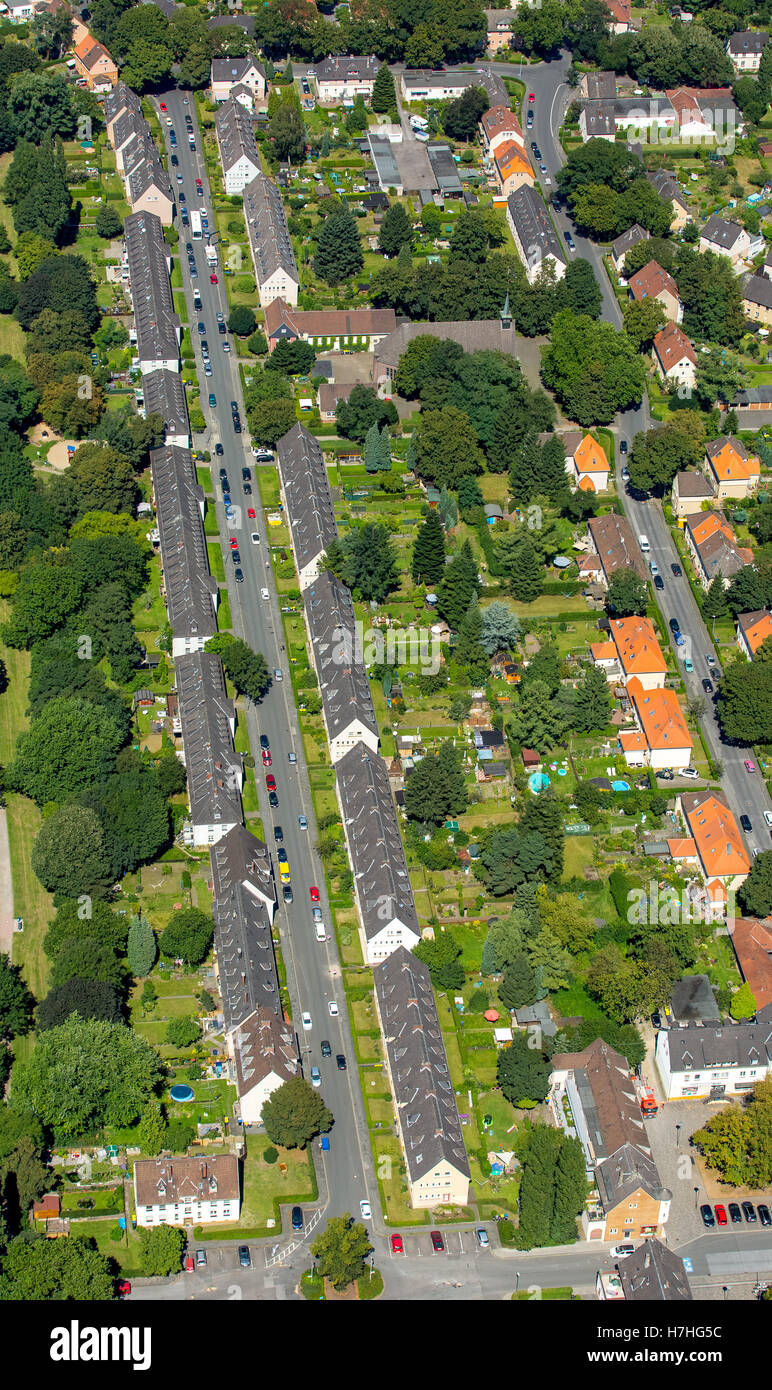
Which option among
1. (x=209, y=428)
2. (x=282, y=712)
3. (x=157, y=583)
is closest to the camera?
(x=282, y=712)

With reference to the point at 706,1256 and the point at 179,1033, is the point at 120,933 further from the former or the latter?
the point at 706,1256

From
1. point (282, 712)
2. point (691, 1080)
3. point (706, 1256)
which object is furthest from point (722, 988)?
point (282, 712)

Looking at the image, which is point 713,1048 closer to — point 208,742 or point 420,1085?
point 420,1085

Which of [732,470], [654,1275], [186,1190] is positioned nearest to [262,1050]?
[186,1190]

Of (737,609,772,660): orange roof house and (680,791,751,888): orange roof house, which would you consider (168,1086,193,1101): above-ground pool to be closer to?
(680,791,751,888): orange roof house

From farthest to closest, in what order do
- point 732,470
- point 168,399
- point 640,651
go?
point 168,399 → point 732,470 → point 640,651

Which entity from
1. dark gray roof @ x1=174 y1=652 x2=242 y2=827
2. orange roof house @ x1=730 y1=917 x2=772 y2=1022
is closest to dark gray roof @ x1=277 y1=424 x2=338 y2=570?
dark gray roof @ x1=174 y1=652 x2=242 y2=827

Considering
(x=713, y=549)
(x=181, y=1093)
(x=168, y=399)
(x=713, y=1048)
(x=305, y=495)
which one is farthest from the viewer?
(x=168, y=399)
